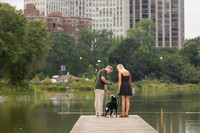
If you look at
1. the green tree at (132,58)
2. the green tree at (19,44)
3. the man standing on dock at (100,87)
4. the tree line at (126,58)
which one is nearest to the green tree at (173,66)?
the tree line at (126,58)

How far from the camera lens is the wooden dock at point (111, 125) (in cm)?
1727

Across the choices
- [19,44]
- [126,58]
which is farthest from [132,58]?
[19,44]

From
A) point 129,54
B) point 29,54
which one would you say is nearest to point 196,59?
point 129,54

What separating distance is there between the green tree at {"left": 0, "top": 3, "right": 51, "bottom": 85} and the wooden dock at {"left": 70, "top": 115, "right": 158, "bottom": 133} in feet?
112

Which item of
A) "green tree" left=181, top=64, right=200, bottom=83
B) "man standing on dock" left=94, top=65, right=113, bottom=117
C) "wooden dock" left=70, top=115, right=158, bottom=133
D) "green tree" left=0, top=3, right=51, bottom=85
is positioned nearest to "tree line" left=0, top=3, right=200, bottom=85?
"green tree" left=181, top=64, right=200, bottom=83

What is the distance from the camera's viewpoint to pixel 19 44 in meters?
57.1

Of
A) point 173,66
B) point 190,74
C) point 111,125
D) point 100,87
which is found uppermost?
point 100,87

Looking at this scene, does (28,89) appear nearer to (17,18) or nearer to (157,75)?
(17,18)

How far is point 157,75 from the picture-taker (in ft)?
497

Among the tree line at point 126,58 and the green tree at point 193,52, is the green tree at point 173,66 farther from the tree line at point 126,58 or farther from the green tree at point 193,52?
the green tree at point 193,52

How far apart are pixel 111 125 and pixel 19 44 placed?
131 feet

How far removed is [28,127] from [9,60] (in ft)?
110

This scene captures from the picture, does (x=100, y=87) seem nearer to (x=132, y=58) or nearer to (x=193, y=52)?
(x=132, y=58)

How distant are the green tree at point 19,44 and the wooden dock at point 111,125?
3409 cm
